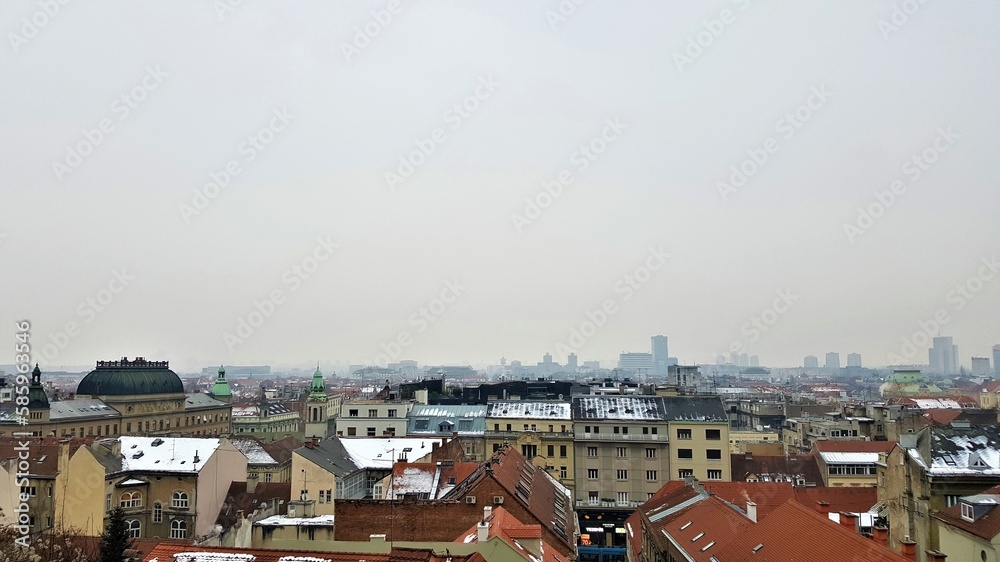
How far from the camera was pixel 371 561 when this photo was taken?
21250 millimetres

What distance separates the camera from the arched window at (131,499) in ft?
186

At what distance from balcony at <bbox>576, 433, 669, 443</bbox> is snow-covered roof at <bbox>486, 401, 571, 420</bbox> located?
4.66 meters

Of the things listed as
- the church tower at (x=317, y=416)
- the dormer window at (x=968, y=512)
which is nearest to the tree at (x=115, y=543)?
the dormer window at (x=968, y=512)

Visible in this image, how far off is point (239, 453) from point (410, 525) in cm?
2909

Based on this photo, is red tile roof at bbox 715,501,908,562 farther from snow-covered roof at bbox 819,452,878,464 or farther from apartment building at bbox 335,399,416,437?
Answer: apartment building at bbox 335,399,416,437

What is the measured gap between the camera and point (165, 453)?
198 ft

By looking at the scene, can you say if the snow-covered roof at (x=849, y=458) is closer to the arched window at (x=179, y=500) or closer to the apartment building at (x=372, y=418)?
the apartment building at (x=372, y=418)

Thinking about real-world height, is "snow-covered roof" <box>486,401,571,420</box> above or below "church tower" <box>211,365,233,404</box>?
above

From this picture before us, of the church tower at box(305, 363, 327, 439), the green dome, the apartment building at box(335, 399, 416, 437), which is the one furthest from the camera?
the green dome

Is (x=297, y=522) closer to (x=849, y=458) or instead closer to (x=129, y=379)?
(x=849, y=458)

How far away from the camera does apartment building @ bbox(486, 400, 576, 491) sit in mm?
80875

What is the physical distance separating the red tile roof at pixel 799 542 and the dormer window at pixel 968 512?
4.44 metres

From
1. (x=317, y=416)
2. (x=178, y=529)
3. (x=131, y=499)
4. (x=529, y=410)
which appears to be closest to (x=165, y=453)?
(x=131, y=499)

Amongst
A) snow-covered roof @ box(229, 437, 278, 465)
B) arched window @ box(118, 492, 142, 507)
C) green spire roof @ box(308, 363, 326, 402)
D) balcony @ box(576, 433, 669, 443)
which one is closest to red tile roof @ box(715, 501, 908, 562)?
arched window @ box(118, 492, 142, 507)
